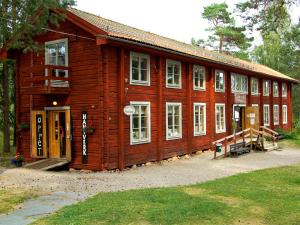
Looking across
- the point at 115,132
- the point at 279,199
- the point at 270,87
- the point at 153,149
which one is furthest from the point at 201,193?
the point at 270,87

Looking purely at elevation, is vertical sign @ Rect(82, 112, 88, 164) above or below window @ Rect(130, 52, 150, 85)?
below

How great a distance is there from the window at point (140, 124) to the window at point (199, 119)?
16.0ft

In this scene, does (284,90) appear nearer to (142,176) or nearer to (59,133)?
(59,133)

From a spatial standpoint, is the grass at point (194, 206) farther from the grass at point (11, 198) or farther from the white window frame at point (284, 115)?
the white window frame at point (284, 115)

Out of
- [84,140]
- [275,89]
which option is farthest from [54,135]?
[275,89]

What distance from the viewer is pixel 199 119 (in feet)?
76.8

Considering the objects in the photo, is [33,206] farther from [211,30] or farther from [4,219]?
[211,30]

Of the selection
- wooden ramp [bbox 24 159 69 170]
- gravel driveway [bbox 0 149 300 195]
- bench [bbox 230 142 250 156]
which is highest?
bench [bbox 230 142 250 156]

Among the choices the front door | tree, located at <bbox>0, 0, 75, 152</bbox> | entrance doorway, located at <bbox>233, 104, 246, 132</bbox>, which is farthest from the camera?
entrance doorway, located at <bbox>233, 104, 246, 132</bbox>

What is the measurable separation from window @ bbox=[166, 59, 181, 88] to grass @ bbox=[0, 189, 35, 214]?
1065 cm

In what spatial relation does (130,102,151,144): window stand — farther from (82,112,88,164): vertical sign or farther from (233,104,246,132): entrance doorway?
(233,104,246,132): entrance doorway

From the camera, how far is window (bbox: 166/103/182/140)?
2044 centimetres

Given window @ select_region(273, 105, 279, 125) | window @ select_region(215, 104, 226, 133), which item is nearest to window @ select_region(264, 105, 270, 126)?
window @ select_region(273, 105, 279, 125)

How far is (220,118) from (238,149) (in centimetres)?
446
